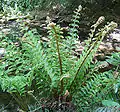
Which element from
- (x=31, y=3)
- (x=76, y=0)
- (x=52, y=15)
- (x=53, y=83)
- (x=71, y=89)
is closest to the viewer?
(x=53, y=83)

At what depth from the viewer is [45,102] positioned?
131cm

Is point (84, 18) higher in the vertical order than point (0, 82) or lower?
higher

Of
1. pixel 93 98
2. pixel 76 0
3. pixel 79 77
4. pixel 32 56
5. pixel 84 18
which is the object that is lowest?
pixel 93 98

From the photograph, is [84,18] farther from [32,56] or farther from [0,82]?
[0,82]

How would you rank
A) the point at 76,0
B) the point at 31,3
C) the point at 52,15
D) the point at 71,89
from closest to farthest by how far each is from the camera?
the point at 71,89 < the point at 76,0 < the point at 52,15 < the point at 31,3

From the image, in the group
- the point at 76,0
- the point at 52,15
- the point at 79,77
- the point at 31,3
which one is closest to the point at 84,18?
the point at 76,0

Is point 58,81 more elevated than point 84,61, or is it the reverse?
point 84,61

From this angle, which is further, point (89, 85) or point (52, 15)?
point (52, 15)

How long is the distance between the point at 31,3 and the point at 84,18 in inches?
33.1

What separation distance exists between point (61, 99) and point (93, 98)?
20 centimetres

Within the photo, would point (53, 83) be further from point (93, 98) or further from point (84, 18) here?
point (84, 18)

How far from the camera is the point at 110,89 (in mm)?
1289

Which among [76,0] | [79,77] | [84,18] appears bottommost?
[79,77]

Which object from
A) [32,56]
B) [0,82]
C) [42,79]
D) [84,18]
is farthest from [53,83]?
[84,18]
